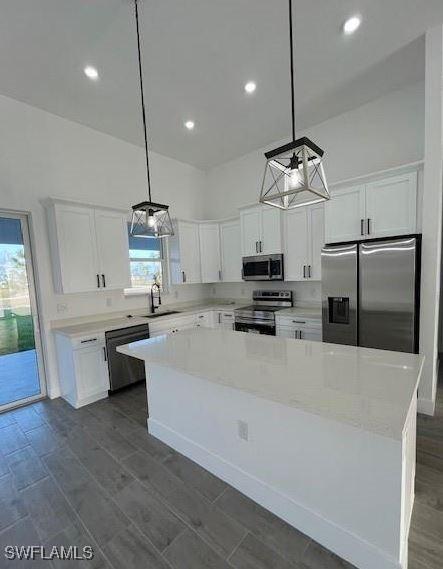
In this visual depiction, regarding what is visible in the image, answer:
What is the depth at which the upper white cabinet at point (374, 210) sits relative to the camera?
9.33ft

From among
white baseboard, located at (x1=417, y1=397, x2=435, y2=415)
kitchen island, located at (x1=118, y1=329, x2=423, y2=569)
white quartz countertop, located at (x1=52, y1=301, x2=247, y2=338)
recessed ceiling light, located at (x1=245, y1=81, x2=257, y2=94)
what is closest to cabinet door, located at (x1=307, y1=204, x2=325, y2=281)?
white quartz countertop, located at (x1=52, y1=301, x2=247, y2=338)

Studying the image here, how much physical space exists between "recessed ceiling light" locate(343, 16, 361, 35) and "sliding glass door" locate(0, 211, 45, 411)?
3995mm

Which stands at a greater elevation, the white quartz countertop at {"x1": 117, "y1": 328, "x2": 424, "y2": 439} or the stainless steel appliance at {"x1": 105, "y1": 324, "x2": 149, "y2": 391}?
the white quartz countertop at {"x1": 117, "y1": 328, "x2": 424, "y2": 439}

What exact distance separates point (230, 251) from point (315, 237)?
1.64 meters

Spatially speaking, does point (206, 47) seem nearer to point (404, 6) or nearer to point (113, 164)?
point (404, 6)

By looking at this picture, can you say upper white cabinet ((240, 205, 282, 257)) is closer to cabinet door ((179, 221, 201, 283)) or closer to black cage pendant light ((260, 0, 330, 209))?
cabinet door ((179, 221, 201, 283))

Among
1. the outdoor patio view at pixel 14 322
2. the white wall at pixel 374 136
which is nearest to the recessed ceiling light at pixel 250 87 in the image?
the white wall at pixel 374 136

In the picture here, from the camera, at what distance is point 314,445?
146 cm

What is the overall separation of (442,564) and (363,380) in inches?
39.3

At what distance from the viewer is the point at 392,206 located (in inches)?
116

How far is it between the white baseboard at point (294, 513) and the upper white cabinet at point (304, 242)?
277 cm

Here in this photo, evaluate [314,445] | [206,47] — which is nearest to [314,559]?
[314,445]

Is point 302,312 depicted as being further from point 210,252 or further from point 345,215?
point 210,252

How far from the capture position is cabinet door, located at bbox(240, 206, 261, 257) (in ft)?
14.4
